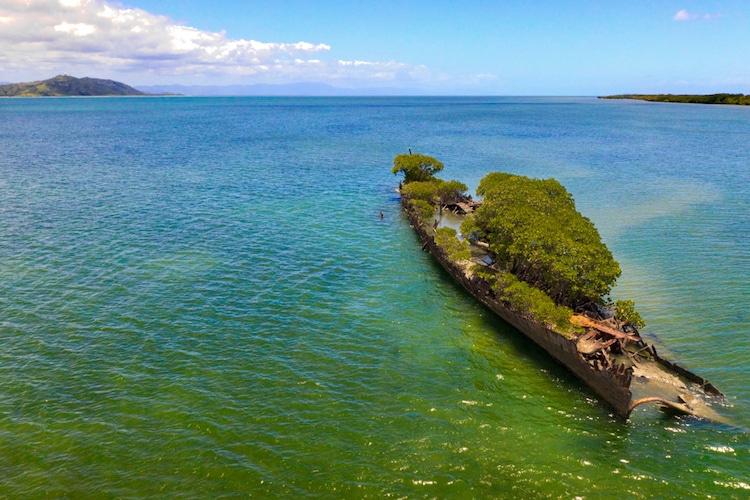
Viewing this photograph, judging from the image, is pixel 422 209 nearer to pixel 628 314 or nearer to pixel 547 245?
pixel 547 245

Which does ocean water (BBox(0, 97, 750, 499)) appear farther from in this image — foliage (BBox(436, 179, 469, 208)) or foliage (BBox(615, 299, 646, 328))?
foliage (BBox(436, 179, 469, 208))

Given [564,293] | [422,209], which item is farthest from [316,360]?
[422,209]

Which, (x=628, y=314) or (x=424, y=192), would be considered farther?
(x=424, y=192)

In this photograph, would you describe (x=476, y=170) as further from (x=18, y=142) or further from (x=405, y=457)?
(x=18, y=142)

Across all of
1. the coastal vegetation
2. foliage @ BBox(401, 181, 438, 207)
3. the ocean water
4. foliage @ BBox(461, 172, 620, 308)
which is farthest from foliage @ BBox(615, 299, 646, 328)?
foliage @ BBox(401, 181, 438, 207)

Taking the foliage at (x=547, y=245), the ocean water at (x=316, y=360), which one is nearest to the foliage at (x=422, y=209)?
the ocean water at (x=316, y=360)

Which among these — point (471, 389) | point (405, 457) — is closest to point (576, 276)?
point (471, 389)
